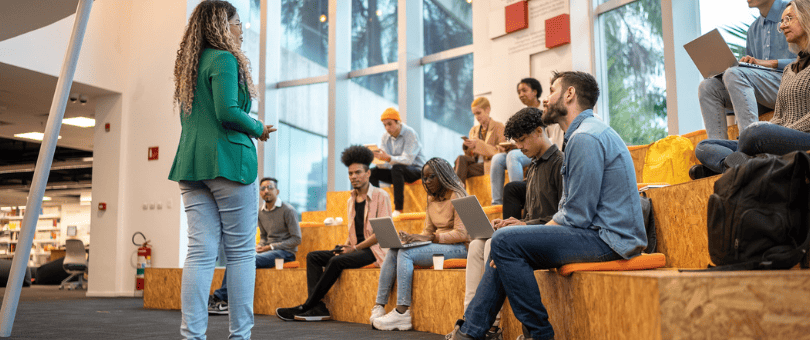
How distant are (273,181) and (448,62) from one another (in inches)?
127

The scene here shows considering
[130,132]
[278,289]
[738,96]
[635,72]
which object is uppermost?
[635,72]

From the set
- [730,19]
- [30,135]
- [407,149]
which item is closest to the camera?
[730,19]

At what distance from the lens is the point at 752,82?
326 cm

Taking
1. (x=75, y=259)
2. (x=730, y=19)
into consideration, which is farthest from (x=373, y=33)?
(x=75, y=259)

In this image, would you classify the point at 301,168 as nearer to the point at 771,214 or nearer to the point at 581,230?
the point at 581,230

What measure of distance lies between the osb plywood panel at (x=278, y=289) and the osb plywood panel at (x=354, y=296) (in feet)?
1.30

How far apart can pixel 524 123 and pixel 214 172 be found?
162 centimetres

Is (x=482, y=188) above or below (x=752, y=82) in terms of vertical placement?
below

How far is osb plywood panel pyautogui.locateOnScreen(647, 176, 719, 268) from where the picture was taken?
268cm

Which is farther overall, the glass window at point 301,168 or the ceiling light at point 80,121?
the ceiling light at point 80,121

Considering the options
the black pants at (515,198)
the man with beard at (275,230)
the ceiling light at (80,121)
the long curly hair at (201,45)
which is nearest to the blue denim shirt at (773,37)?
the black pants at (515,198)

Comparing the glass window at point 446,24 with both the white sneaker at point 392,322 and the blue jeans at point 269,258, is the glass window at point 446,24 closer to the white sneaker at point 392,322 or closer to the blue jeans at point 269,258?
the blue jeans at point 269,258

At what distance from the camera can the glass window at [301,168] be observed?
869 centimetres

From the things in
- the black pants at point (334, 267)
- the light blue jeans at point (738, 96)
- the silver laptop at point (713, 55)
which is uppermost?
the silver laptop at point (713, 55)
